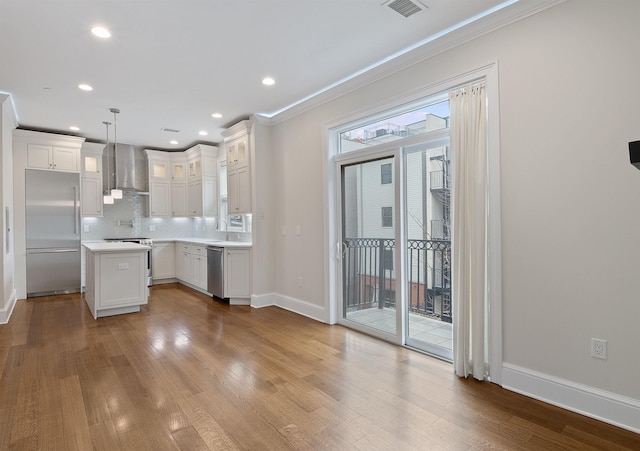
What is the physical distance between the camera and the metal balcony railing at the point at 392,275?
339 centimetres

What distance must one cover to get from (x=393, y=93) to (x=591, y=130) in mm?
1809

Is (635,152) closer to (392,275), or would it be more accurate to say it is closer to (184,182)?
(392,275)

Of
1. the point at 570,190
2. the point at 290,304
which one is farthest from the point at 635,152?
the point at 290,304

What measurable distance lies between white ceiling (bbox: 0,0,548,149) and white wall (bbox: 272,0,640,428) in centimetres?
56

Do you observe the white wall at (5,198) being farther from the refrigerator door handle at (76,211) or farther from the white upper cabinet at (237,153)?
the white upper cabinet at (237,153)

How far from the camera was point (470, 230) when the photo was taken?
2840 millimetres

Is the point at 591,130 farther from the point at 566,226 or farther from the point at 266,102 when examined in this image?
the point at 266,102

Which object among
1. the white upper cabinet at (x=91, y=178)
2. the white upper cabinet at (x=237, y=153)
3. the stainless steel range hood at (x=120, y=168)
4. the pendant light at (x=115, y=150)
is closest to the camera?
the pendant light at (x=115, y=150)

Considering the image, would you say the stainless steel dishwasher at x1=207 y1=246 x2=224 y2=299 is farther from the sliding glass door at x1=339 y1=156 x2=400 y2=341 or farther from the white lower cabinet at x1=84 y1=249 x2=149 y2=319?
the sliding glass door at x1=339 y1=156 x2=400 y2=341

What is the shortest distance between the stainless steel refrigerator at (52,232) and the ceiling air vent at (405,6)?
20.6 ft

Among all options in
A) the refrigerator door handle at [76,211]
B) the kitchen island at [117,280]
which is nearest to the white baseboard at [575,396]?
the kitchen island at [117,280]

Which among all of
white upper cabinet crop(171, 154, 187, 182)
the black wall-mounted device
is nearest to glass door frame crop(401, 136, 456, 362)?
the black wall-mounted device

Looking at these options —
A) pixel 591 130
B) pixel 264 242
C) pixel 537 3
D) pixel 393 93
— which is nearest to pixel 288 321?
pixel 264 242

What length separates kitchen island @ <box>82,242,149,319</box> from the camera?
4.66 meters
